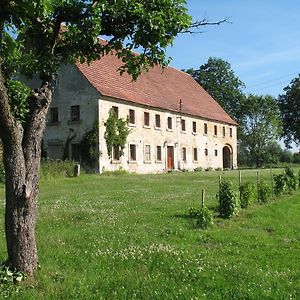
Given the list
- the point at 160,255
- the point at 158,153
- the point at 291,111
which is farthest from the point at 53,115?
the point at 291,111

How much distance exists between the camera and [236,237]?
10.5 meters

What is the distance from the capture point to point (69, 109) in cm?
3906

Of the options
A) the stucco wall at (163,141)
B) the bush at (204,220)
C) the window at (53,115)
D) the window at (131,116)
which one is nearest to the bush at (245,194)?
the bush at (204,220)

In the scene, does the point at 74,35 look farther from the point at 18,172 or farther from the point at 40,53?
the point at 18,172

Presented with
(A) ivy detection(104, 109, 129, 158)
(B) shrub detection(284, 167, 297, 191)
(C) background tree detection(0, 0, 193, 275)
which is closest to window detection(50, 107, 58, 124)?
(A) ivy detection(104, 109, 129, 158)

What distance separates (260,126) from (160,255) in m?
70.6

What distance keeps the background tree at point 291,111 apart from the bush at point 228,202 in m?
75.3

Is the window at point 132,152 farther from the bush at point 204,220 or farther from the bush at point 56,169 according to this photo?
the bush at point 204,220

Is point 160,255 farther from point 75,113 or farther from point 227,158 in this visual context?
point 227,158

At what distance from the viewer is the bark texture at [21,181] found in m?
6.34

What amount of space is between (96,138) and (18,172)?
102ft

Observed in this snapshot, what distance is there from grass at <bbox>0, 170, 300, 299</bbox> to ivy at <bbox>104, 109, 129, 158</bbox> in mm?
23371

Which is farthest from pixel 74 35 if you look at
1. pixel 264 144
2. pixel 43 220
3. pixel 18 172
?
pixel 264 144

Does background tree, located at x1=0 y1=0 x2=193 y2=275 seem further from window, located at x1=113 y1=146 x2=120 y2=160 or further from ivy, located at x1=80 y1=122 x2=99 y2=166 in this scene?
window, located at x1=113 y1=146 x2=120 y2=160
